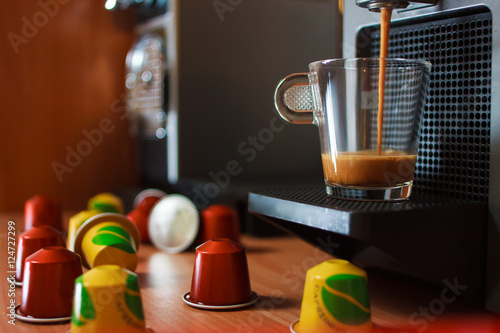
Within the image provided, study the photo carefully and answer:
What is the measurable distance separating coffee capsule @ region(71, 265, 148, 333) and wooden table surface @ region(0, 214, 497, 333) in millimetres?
76

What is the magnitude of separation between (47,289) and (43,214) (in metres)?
0.52

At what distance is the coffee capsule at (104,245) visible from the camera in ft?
2.72

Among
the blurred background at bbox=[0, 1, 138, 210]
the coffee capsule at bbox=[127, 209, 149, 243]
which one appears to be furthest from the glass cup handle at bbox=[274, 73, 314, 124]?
the blurred background at bbox=[0, 1, 138, 210]

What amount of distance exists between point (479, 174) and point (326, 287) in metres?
0.27

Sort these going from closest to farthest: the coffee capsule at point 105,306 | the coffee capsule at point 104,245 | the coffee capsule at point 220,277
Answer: the coffee capsule at point 105,306, the coffee capsule at point 220,277, the coffee capsule at point 104,245

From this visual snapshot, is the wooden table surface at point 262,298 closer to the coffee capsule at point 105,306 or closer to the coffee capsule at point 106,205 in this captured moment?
the coffee capsule at point 105,306

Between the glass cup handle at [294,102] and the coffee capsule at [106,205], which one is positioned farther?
the coffee capsule at [106,205]

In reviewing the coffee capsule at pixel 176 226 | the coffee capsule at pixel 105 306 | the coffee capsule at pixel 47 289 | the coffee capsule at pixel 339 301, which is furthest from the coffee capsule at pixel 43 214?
the coffee capsule at pixel 339 301

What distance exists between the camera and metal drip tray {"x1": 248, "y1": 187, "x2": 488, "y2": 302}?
24.8 inches

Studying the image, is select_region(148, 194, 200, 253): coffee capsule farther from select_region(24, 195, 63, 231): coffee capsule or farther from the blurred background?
the blurred background

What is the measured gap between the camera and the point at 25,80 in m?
1.60

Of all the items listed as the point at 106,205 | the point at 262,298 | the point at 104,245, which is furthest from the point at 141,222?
the point at 262,298

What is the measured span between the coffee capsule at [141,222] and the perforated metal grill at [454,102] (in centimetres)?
59

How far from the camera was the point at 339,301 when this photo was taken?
61 centimetres
